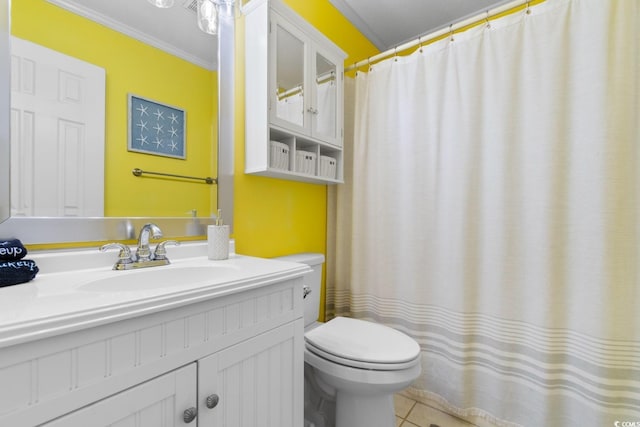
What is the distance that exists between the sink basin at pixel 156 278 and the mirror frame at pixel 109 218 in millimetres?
185

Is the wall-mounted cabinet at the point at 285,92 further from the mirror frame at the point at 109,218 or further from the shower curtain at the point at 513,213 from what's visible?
the shower curtain at the point at 513,213

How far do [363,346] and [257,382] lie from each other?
1.53 ft

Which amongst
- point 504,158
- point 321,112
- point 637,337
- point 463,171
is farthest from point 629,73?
point 321,112

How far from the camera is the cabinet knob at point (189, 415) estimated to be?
2.07 feet

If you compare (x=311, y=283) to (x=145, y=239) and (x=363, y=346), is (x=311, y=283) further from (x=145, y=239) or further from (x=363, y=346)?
(x=145, y=239)

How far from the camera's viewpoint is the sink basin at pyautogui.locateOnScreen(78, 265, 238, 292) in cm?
79

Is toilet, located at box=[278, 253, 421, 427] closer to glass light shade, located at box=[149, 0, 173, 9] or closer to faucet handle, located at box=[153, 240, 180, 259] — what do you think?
faucet handle, located at box=[153, 240, 180, 259]

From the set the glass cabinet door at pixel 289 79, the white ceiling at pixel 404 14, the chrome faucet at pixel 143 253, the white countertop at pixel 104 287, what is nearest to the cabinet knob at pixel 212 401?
the white countertop at pixel 104 287

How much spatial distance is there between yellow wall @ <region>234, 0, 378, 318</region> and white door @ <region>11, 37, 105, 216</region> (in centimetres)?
52

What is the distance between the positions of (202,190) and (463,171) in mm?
1253

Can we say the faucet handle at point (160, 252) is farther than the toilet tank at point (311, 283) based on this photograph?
No

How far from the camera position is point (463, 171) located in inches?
56.3

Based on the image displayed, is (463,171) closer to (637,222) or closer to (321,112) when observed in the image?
(637,222)

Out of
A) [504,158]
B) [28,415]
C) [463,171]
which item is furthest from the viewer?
[463,171]
